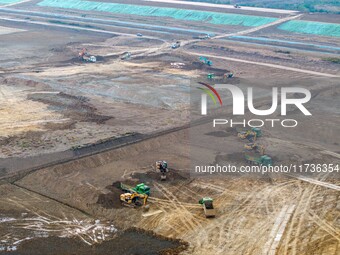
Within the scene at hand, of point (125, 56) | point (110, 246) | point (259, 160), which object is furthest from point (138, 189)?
point (125, 56)

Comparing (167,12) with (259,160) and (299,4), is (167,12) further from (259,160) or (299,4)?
(259,160)

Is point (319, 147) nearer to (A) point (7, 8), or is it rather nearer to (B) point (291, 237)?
(B) point (291, 237)

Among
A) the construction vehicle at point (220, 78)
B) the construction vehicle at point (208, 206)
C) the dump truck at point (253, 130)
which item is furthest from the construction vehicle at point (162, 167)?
the construction vehicle at point (220, 78)

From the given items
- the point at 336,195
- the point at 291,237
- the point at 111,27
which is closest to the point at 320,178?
the point at 336,195

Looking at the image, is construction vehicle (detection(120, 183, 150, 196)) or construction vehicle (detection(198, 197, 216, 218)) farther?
construction vehicle (detection(120, 183, 150, 196))

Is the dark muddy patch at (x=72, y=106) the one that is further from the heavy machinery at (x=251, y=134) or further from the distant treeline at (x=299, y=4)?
the distant treeline at (x=299, y=4)

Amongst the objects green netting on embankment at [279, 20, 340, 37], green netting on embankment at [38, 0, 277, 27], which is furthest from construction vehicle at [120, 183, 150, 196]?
green netting on embankment at [38, 0, 277, 27]

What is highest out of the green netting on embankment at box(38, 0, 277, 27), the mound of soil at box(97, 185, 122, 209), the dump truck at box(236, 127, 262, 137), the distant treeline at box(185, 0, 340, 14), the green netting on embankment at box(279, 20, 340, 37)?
the distant treeline at box(185, 0, 340, 14)

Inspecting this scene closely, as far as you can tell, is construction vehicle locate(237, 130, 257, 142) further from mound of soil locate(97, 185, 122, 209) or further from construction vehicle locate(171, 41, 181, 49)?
construction vehicle locate(171, 41, 181, 49)
